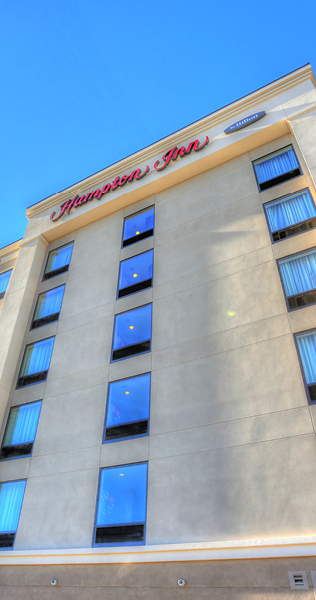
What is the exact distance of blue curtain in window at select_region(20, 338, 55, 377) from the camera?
18.2 m

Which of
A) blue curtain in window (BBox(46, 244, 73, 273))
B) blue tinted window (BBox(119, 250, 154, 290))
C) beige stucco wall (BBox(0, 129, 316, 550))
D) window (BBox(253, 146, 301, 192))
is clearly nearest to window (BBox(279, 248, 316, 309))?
beige stucco wall (BBox(0, 129, 316, 550))

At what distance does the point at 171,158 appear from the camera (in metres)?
20.3

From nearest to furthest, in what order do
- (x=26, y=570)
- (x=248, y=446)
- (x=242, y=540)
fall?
(x=242, y=540) < (x=248, y=446) < (x=26, y=570)

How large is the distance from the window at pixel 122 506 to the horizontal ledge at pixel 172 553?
362mm

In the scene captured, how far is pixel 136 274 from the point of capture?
18.1 m

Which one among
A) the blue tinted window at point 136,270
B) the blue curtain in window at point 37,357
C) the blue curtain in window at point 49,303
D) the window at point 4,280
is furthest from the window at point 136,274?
the window at point 4,280

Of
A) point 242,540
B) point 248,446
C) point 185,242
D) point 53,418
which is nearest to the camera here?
point 242,540

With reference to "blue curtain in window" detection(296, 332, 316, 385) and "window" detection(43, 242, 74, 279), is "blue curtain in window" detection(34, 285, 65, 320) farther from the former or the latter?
"blue curtain in window" detection(296, 332, 316, 385)

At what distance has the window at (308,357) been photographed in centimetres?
1156

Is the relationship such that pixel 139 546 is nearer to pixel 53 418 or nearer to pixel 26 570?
pixel 26 570

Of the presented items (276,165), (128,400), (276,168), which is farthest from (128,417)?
(276,165)

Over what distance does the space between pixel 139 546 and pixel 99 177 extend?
57.8 feet

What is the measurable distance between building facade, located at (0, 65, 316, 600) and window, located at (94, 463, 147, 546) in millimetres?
45

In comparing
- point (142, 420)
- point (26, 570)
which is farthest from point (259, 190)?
point (26, 570)
